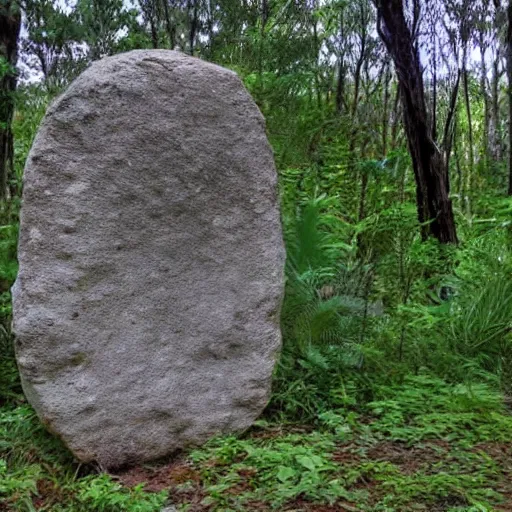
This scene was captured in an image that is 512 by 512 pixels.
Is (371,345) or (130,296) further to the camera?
(371,345)

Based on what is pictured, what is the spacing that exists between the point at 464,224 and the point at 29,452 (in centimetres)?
521

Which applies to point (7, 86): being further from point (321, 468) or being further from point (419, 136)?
point (321, 468)

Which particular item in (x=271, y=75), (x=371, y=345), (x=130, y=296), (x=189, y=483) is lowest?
(x=189, y=483)

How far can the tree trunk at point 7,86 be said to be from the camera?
169 inches

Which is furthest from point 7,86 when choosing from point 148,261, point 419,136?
point 419,136

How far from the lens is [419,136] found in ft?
16.2

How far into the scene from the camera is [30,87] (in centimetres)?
623

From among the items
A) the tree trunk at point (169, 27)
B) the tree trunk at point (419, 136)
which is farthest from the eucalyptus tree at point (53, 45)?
the tree trunk at point (419, 136)

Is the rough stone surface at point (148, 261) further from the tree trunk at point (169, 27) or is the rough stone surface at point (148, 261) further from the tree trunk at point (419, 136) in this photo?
the tree trunk at point (169, 27)

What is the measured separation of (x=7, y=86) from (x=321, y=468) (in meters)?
3.58

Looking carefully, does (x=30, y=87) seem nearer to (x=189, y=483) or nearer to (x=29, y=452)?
(x=29, y=452)

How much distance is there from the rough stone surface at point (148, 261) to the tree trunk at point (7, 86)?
210cm

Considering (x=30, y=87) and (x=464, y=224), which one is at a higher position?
(x=30, y=87)

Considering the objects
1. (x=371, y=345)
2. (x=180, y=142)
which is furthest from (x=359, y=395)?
(x=180, y=142)
